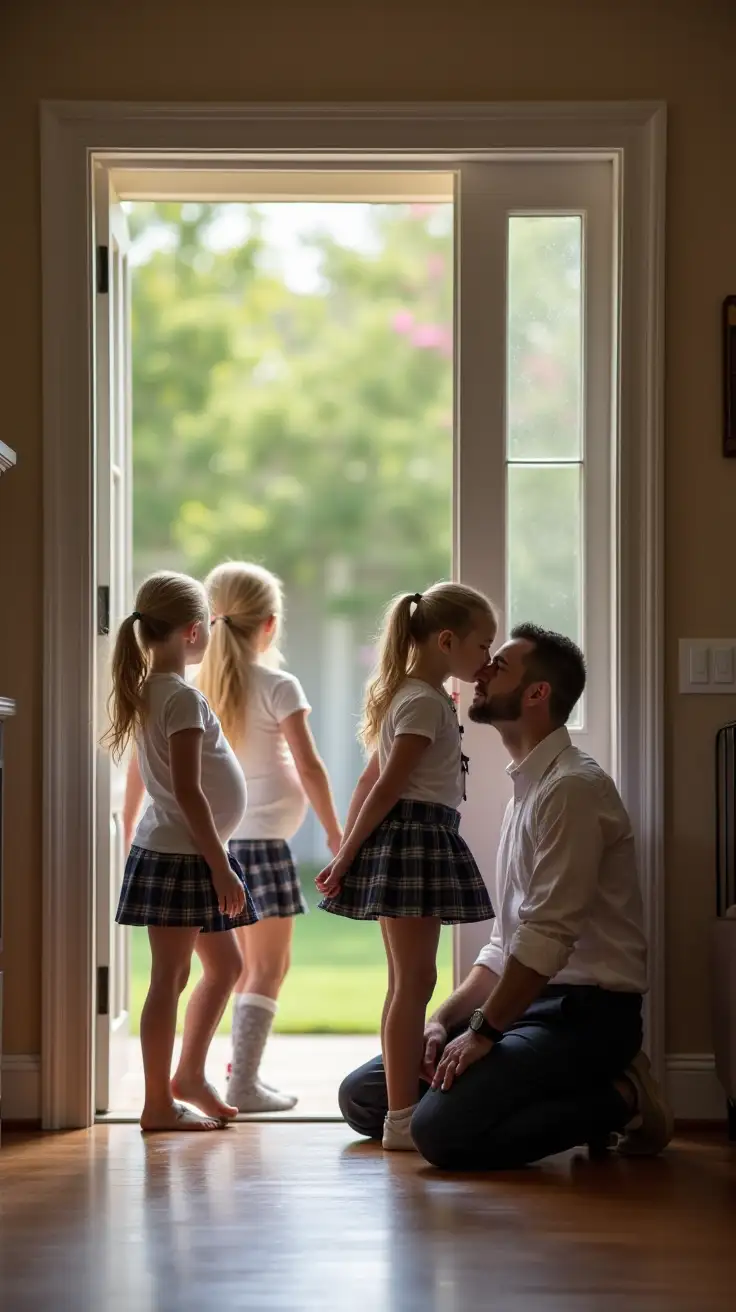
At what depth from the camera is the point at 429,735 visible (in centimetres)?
281

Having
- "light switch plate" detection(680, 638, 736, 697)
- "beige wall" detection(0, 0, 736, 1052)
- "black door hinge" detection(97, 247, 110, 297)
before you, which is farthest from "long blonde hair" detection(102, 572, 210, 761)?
"light switch plate" detection(680, 638, 736, 697)

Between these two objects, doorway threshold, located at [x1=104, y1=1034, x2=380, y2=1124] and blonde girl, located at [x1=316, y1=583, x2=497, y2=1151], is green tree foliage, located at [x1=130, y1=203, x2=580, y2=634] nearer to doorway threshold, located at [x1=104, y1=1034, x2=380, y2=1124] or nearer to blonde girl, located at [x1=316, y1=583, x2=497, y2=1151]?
doorway threshold, located at [x1=104, y1=1034, x2=380, y2=1124]

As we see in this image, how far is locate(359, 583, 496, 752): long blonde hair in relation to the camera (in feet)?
9.50

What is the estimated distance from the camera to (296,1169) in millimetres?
2604

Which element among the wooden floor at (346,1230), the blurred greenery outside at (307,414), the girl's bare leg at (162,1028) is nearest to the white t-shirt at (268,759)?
the girl's bare leg at (162,1028)

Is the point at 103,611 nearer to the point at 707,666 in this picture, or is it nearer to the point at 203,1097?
the point at 203,1097

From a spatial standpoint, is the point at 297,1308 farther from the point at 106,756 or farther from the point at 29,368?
the point at 29,368

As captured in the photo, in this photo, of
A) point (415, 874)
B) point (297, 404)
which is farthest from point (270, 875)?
point (297, 404)

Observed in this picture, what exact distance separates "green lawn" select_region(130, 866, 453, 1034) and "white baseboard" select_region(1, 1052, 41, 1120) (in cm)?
142

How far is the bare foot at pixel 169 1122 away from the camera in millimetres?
2945

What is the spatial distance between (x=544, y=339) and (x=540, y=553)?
496 millimetres

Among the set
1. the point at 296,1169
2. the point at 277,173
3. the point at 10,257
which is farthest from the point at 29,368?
the point at 296,1169

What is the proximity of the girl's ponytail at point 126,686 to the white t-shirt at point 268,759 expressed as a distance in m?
0.42

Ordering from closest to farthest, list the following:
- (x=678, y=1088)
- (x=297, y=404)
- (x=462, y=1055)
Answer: (x=462, y=1055), (x=678, y=1088), (x=297, y=404)
